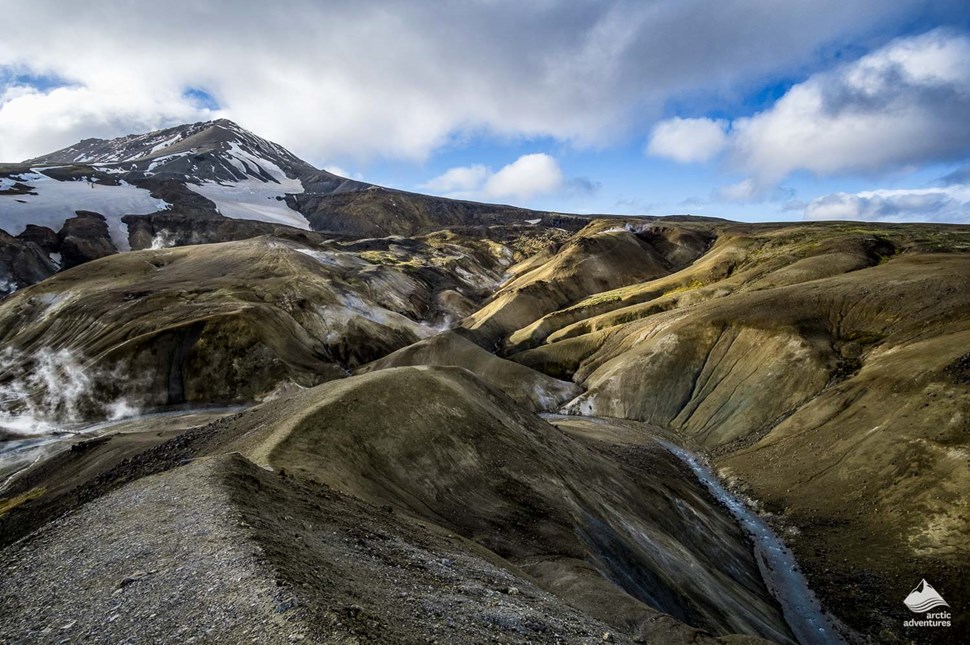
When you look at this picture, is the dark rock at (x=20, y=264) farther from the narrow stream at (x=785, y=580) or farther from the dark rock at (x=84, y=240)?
the narrow stream at (x=785, y=580)

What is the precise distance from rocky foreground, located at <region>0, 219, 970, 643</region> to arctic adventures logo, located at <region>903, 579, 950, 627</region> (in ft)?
1.91

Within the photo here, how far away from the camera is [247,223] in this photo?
607ft

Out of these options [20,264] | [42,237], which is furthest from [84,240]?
[20,264]

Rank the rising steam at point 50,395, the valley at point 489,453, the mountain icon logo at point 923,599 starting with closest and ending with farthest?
the valley at point 489,453 < the mountain icon logo at point 923,599 < the rising steam at point 50,395

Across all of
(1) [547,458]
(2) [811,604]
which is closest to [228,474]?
(1) [547,458]

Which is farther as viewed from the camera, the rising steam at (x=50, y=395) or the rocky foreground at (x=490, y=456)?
the rising steam at (x=50, y=395)

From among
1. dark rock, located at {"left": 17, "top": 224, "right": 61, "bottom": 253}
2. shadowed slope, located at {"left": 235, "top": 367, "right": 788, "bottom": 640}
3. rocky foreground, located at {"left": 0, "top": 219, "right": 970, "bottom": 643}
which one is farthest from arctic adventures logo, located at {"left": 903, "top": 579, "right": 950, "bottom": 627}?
dark rock, located at {"left": 17, "top": 224, "right": 61, "bottom": 253}

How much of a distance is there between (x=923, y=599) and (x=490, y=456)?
28384 mm

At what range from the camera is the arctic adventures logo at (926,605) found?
30078 millimetres

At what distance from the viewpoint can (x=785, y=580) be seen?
3666 cm

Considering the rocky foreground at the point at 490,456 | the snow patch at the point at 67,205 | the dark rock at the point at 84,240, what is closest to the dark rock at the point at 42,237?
the dark rock at the point at 84,240

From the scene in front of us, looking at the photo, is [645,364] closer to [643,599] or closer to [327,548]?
[643,599]

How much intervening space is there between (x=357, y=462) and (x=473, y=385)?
16.9 meters

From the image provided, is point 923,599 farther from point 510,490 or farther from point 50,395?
point 50,395
